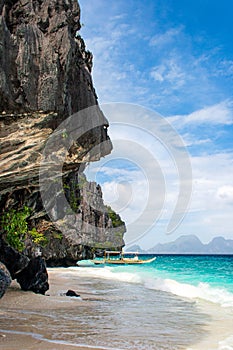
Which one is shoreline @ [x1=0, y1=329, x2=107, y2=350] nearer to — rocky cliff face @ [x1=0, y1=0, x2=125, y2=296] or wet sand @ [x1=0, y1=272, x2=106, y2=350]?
wet sand @ [x1=0, y1=272, x2=106, y2=350]

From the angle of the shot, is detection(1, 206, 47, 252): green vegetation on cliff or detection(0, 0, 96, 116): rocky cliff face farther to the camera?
detection(1, 206, 47, 252): green vegetation on cliff

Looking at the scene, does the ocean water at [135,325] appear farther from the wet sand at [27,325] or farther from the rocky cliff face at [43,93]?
the rocky cliff face at [43,93]

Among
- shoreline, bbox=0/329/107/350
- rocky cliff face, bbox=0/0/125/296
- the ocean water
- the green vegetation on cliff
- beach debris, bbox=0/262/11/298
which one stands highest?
rocky cliff face, bbox=0/0/125/296

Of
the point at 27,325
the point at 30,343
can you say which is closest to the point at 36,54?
the point at 30,343

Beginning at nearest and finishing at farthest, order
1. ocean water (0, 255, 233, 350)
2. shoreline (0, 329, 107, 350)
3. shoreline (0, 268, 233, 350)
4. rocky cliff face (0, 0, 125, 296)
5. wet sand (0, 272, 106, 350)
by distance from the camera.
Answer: rocky cliff face (0, 0, 125, 296) < shoreline (0, 329, 107, 350) < wet sand (0, 272, 106, 350) < shoreline (0, 268, 233, 350) < ocean water (0, 255, 233, 350)

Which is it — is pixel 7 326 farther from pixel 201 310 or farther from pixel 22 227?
pixel 201 310

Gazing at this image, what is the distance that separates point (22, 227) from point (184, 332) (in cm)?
696

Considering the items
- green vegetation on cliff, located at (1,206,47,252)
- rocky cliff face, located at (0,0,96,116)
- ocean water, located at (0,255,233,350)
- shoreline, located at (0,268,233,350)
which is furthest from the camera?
green vegetation on cliff, located at (1,206,47,252)

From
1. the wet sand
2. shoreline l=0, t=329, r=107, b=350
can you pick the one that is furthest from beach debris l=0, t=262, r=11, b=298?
shoreline l=0, t=329, r=107, b=350

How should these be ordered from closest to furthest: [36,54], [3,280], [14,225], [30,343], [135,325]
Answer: [36,54] < [30,343] < [3,280] < [135,325] < [14,225]

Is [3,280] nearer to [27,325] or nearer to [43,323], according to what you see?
Answer: [27,325]

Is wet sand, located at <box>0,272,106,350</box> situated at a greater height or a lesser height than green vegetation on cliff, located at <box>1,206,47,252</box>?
lesser

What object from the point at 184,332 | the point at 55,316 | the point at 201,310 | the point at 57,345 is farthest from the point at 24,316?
the point at 201,310

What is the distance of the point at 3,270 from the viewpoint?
7.54 metres
